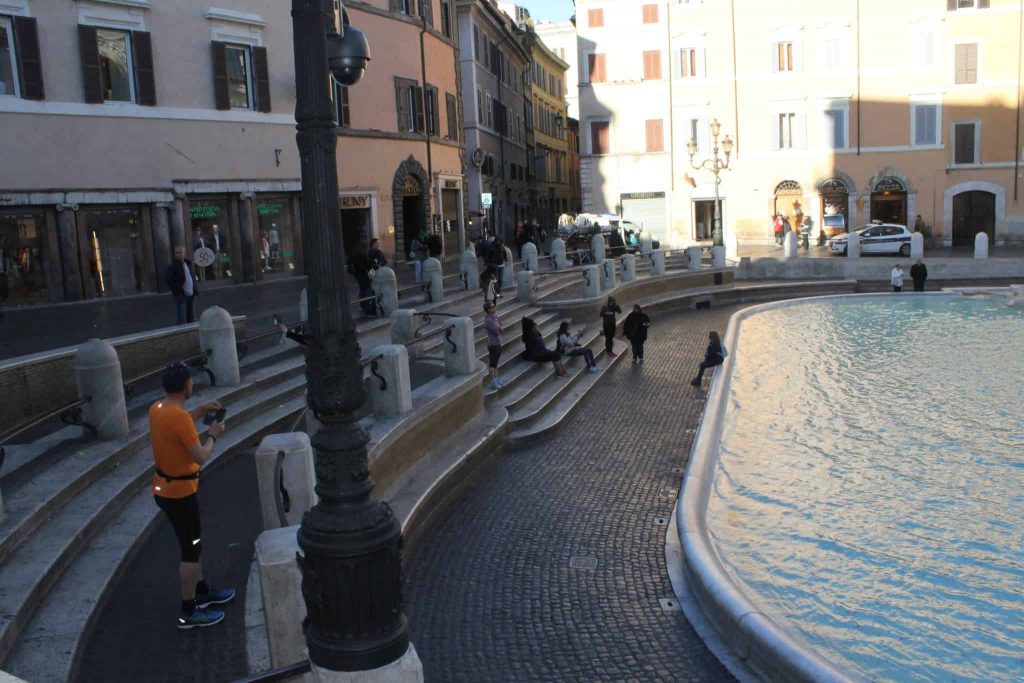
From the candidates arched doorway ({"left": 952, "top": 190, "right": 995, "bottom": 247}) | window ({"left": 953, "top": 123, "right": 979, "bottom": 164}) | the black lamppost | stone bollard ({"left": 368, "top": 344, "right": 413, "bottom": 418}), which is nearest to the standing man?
stone bollard ({"left": 368, "top": 344, "right": 413, "bottom": 418})

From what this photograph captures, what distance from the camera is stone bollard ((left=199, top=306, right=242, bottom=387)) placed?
11.3 m

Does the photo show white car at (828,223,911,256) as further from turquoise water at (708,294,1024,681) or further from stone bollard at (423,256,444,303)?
stone bollard at (423,256,444,303)

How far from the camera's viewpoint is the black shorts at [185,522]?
6.18 m

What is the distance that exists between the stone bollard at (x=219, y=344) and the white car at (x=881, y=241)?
30.5 m

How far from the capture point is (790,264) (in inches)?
1351

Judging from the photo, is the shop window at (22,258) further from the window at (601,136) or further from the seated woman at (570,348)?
the window at (601,136)

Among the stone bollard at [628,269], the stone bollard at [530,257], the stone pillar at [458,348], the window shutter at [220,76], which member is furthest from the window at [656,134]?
the stone pillar at [458,348]

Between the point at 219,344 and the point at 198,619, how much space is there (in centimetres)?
557

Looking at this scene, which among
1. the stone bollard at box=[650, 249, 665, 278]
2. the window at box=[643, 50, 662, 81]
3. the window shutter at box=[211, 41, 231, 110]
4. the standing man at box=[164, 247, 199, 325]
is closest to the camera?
the standing man at box=[164, 247, 199, 325]

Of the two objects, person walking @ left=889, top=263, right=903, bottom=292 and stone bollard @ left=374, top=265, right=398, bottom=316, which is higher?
stone bollard @ left=374, top=265, right=398, bottom=316

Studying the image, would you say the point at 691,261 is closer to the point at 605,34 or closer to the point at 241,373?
the point at 605,34

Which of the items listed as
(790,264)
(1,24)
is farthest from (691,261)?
(1,24)

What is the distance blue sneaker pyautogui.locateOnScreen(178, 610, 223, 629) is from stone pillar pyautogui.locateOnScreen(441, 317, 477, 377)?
666 cm

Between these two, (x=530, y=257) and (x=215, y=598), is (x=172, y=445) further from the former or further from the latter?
(x=530, y=257)
